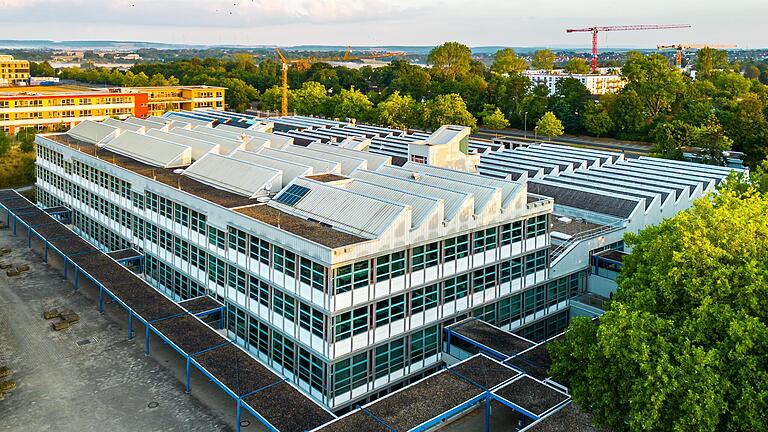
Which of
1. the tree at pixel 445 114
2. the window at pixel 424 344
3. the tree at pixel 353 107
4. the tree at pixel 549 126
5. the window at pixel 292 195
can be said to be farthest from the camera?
the tree at pixel 353 107

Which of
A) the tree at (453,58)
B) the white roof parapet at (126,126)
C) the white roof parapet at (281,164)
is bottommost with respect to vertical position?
the white roof parapet at (281,164)

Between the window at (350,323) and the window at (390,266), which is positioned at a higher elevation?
the window at (390,266)

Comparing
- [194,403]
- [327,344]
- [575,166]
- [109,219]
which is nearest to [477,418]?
[327,344]

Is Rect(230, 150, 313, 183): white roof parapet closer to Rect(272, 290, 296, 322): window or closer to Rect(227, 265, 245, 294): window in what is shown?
Rect(227, 265, 245, 294): window

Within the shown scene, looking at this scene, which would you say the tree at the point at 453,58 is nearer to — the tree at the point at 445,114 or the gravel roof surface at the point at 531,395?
the tree at the point at 445,114

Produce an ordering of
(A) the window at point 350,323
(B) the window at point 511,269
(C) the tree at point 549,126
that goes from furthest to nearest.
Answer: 1. (C) the tree at point 549,126
2. (B) the window at point 511,269
3. (A) the window at point 350,323

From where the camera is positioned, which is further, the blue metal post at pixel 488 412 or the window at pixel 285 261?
the window at pixel 285 261

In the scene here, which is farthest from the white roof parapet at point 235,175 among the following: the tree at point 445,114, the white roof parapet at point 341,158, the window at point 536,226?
the tree at point 445,114
